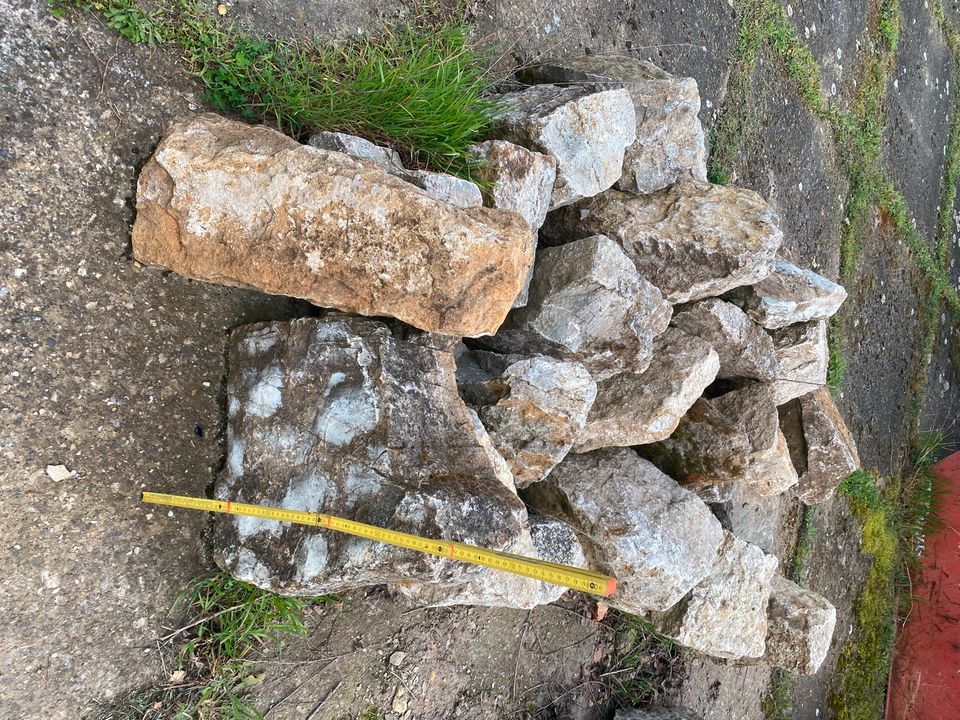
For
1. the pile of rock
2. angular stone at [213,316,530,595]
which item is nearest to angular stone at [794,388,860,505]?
the pile of rock

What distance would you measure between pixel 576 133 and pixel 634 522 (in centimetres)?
160

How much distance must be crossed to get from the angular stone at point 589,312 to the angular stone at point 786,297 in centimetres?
85

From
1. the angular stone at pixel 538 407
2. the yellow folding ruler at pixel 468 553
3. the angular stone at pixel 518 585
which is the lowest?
the angular stone at pixel 518 585

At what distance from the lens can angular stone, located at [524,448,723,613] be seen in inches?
123

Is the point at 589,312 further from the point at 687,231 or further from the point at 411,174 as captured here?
the point at 411,174

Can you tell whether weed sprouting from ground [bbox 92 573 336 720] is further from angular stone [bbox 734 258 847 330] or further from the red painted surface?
the red painted surface

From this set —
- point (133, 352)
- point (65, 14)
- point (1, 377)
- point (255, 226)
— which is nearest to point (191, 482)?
point (133, 352)

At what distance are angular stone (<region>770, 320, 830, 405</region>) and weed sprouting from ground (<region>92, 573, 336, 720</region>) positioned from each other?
8.43 feet

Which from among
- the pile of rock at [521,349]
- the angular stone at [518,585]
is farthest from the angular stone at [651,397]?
the angular stone at [518,585]

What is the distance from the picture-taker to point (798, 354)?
12.5ft

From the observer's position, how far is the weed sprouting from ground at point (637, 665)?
4.00m

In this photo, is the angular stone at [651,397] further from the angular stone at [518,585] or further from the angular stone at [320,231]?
the angular stone at [320,231]

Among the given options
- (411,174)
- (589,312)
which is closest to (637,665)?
(589,312)

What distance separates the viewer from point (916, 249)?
6.48 meters
